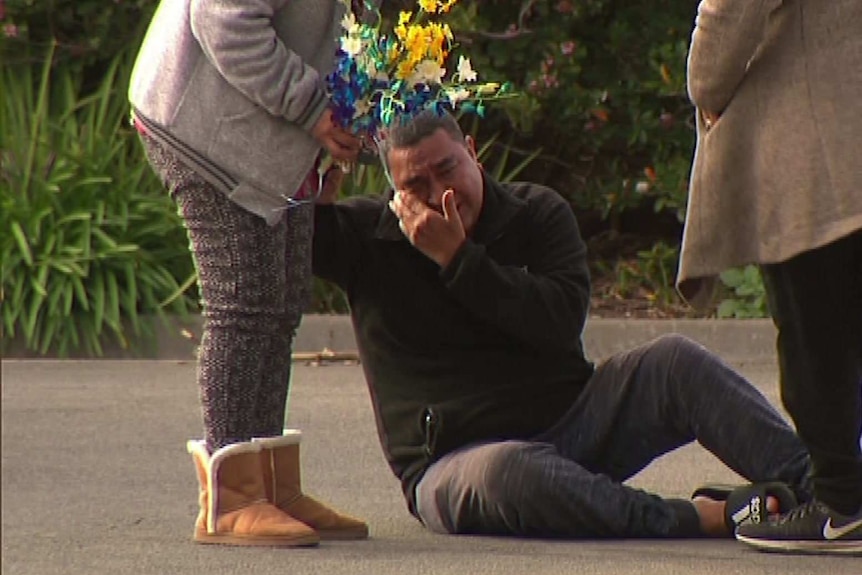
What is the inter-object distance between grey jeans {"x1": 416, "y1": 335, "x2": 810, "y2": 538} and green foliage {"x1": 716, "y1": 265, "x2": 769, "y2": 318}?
4087mm

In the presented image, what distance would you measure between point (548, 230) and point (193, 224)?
3.01ft

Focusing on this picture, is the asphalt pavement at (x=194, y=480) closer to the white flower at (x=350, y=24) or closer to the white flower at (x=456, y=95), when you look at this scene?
the white flower at (x=456, y=95)

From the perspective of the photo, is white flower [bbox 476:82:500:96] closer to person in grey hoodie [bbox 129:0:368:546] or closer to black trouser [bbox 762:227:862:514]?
person in grey hoodie [bbox 129:0:368:546]

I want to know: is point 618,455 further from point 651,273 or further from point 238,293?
point 651,273

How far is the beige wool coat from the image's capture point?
428cm

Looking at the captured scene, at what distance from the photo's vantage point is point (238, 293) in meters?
4.83

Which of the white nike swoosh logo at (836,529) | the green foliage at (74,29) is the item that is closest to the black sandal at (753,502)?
the white nike swoosh logo at (836,529)

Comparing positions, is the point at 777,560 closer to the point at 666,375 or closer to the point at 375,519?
the point at 666,375

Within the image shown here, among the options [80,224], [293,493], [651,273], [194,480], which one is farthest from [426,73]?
[651,273]

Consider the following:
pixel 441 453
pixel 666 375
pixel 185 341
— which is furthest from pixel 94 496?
pixel 185 341

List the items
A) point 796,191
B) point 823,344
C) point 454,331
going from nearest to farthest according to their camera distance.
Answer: point 796,191 → point 823,344 → point 454,331

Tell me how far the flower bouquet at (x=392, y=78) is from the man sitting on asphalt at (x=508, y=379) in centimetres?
14

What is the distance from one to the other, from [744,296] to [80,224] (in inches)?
119

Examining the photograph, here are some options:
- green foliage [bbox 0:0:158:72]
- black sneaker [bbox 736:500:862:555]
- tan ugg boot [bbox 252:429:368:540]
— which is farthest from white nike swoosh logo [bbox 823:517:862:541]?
green foliage [bbox 0:0:158:72]
